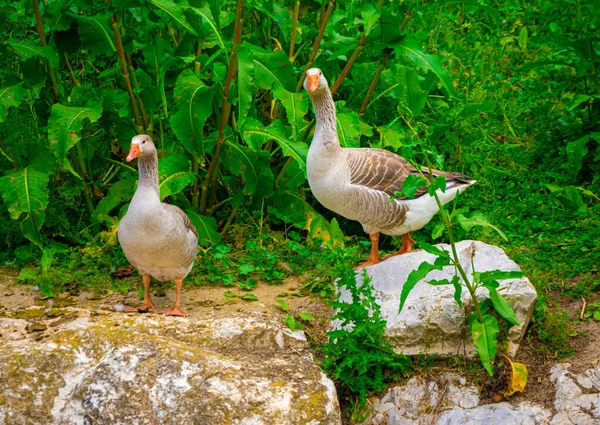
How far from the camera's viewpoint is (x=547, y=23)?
8.83m

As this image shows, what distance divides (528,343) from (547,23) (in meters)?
5.12

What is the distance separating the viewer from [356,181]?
5918 mm

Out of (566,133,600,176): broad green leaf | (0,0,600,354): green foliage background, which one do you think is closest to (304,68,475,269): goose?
(0,0,600,354): green foliage background

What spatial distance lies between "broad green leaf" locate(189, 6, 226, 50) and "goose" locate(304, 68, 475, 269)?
81 centimetres

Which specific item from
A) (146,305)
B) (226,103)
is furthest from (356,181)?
(146,305)

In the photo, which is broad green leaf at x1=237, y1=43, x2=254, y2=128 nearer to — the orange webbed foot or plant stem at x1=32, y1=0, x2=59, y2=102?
the orange webbed foot

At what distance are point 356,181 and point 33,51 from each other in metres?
2.97

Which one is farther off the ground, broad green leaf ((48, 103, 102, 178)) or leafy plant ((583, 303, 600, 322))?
broad green leaf ((48, 103, 102, 178))

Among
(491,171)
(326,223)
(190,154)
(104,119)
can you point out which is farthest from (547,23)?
(104,119)

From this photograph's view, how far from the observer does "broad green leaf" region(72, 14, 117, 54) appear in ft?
20.3

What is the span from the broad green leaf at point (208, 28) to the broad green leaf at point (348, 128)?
4.26ft

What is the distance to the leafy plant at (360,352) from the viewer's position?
486 cm

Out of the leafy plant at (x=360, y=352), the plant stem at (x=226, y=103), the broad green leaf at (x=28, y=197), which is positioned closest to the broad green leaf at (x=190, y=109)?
the plant stem at (x=226, y=103)

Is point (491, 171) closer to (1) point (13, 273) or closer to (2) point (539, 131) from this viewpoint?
(2) point (539, 131)
